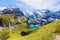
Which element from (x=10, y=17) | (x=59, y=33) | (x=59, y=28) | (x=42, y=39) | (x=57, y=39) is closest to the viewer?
(x=42, y=39)

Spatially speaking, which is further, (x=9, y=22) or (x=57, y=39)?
(x=9, y=22)

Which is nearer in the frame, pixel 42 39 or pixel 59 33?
pixel 42 39

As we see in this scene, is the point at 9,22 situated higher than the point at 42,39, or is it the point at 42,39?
the point at 42,39

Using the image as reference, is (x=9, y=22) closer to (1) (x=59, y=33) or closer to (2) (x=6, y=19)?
(2) (x=6, y=19)

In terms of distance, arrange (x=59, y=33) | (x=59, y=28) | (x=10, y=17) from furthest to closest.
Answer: (x=10, y=17)
(x=59, y=28)
(x=59, y=33)

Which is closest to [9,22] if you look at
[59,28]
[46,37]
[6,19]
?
[6,19]

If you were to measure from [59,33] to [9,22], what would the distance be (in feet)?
491

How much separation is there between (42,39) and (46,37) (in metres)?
0.93

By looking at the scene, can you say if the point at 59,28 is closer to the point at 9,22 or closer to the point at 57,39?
the point at 57,39

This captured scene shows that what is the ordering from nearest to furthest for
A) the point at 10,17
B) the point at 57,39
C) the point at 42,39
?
the point at 42,39 → the point at 57,39 → the point at 10,17

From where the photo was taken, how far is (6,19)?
623ft

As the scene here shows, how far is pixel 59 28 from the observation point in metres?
41.8

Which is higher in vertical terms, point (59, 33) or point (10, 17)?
point (59, 33)

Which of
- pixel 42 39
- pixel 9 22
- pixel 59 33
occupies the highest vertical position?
pixel 42 39
